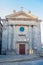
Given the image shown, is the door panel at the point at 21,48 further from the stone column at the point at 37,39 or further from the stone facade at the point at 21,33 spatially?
the stone column at the point at 37,39

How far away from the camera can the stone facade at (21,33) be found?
35969 mm

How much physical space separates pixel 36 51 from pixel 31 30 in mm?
5214

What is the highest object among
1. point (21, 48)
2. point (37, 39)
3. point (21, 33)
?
point (21, 33)

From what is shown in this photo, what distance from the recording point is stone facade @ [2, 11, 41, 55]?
→ 118ft

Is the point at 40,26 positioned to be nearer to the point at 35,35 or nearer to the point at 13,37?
the point at 35,35

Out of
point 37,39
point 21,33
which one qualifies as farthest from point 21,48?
point 37,39

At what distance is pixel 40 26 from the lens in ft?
123

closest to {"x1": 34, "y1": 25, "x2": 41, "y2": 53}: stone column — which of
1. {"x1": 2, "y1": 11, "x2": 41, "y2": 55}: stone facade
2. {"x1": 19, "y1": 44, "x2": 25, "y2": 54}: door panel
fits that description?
{"x1": 2, "y1": 11, "x2": 41, "y2": 55}: stone facade

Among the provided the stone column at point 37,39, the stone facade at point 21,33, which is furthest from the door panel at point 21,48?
the stone column at point 37,39

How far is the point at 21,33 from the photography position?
3675 centimetres

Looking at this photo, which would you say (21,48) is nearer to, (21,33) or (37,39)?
(21,33)

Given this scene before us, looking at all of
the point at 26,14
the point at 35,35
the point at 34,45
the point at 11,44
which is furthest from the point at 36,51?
the point at 26,14

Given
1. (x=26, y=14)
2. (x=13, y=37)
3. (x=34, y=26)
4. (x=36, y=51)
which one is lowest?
(x=36, y=51)

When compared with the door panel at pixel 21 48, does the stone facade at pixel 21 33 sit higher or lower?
higher
